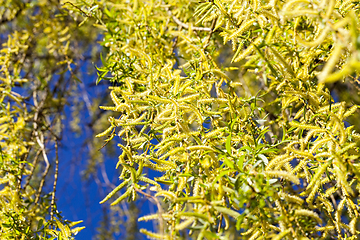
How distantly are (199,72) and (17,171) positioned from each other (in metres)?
1.11

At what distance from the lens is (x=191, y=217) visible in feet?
1.91

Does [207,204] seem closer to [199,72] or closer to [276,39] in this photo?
[199,72]

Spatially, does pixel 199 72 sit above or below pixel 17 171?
below

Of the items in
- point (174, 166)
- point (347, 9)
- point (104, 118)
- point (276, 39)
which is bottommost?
point (174, 166)

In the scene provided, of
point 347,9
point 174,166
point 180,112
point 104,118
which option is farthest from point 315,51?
point 104,118

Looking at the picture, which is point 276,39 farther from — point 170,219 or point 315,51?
point 170,219

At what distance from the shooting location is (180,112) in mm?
824

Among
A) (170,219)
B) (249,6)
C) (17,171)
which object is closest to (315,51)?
(249,6)

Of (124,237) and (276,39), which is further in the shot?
(124,237)

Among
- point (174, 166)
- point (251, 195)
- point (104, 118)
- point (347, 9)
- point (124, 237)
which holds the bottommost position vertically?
point (251, 195)

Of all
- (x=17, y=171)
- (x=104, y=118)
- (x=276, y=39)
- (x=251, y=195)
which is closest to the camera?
(x=251, y=195)

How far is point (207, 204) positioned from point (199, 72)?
50 cm

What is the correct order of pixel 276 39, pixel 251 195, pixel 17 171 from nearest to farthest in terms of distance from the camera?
pixel 251 195 < pixel 276 39 < pixel 17 171

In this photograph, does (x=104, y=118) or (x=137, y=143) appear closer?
(x=137, y=143)
